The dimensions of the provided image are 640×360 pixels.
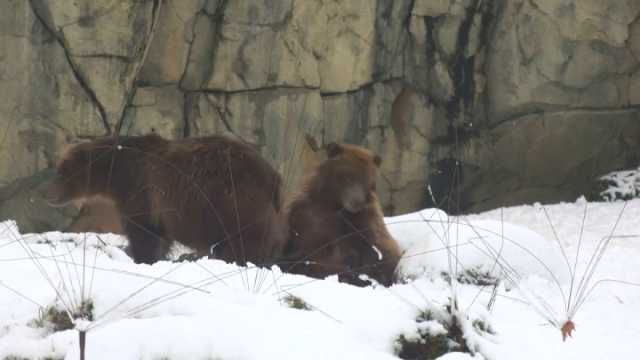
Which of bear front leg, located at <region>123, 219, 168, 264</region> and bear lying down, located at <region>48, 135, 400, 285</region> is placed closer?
bear lying down, located at <region>48, 135, 400, 285</region>

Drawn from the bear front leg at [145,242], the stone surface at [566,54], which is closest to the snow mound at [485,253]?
the bear front leg at [145,242]

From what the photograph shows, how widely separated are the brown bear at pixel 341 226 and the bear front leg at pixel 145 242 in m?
0.95

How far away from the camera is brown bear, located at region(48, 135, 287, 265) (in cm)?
589

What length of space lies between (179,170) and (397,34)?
8.01 metres

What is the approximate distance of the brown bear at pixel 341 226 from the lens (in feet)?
19.1

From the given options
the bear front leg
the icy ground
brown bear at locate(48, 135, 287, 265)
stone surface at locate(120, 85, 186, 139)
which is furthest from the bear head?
stone surface at locate(120, 85, 186, 139)

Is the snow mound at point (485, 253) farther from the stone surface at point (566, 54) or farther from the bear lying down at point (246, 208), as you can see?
the stone surface at point (566, 54)

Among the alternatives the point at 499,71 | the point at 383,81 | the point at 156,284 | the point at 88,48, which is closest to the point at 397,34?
the point at 383,81

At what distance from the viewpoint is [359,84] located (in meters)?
13.0

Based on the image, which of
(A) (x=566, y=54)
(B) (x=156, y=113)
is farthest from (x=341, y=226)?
(A) (x=566, y=54)

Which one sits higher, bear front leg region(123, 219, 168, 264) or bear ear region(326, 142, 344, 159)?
bear ear region(326, 142, 344, 159)

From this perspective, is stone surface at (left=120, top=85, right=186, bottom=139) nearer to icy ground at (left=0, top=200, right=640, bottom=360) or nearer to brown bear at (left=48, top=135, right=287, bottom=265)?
brown bear at (left=48, top=135, right=287, bottom=265)

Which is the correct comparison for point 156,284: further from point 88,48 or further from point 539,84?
point 539,84

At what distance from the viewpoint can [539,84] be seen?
13.0 metres
